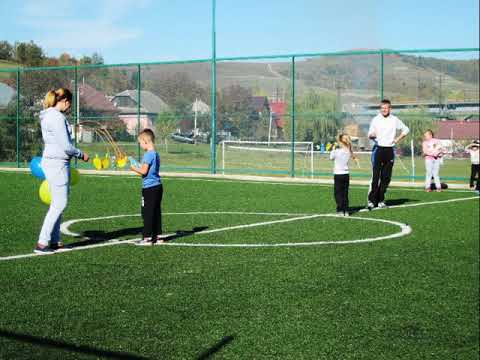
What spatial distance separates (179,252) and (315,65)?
2570cm

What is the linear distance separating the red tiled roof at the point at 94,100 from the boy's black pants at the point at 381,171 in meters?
19.6

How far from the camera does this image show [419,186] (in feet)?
82.3

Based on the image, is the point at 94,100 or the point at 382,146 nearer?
the point at 382,146

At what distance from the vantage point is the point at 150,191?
35.8ft

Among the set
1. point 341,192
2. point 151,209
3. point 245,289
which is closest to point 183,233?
point 151,209

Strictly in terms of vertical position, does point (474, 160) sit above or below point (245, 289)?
above

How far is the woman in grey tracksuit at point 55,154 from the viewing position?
393 inches

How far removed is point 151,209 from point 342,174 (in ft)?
18.0

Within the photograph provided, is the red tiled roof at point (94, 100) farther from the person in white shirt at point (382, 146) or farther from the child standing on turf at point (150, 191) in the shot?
the child standing on turf at point (150, 191)

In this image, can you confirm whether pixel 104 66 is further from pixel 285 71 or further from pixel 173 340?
pixel 173 340

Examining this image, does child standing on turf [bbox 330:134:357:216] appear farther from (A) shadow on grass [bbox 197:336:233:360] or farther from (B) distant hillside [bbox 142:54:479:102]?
(B) distant hillside [bbox 142:54:479:102]

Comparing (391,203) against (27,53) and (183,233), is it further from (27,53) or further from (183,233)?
(27,53)

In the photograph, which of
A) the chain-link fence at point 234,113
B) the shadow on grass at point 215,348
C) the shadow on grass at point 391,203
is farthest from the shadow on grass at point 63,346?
the chain-link fence at point 234,113

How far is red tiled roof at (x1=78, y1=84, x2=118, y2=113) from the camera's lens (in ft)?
114
